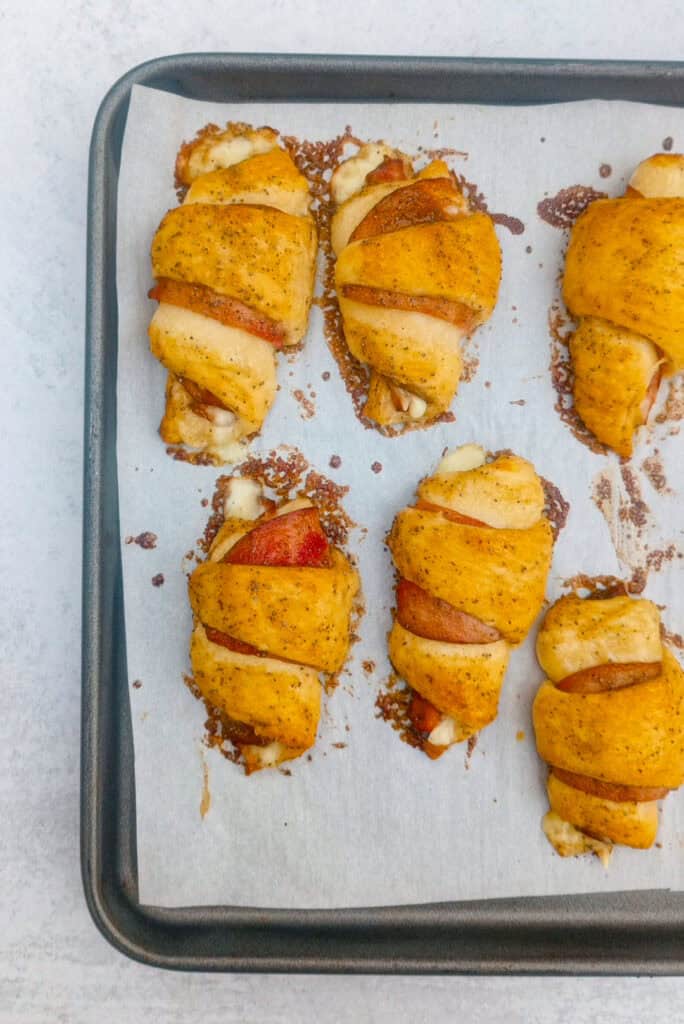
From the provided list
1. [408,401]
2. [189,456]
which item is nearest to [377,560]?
[408,401]

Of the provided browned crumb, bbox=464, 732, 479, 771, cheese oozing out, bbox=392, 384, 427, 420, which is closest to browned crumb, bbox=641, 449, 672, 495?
cheese oozing out, bbox=392, 384, 427, 420

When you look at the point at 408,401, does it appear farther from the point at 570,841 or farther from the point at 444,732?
the point at 570,841

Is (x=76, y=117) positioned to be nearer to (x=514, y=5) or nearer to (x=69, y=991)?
(x=514, y=5)

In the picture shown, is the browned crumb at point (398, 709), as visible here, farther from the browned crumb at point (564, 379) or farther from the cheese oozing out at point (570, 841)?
the browned crumb at point (564, 379)

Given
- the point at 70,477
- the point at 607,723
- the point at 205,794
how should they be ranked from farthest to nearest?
the point at 70,477, the point at 205,794, the point at 607,723

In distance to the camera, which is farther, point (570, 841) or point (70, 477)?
point (70, 477)

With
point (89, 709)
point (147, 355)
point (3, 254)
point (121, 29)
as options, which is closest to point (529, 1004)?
point (89, 709)
